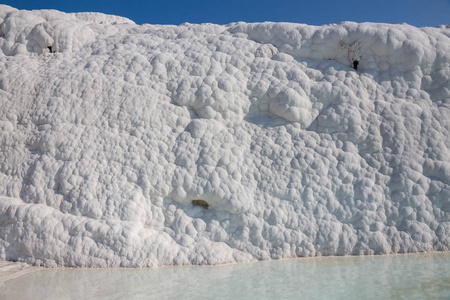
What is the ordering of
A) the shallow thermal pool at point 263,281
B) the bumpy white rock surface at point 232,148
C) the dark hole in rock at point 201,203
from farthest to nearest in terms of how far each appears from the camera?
the dark hole in rock at point 201,203 → the bumpy white rock surface at point 232,148 → the shallow thermal pool at point 263,281

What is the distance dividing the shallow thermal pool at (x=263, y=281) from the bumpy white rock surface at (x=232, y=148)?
19 centimetres

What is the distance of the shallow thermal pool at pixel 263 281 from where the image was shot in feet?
9.44

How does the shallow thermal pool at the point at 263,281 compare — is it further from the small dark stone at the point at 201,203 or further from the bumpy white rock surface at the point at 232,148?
the small dark stone at the point at 201,203

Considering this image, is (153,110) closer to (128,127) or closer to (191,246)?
(128,127)

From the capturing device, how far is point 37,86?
4.63 m

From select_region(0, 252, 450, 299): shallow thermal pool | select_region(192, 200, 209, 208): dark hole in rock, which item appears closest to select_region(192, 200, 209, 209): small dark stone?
select_region(192, 200, 209, 208): dark hole in rock

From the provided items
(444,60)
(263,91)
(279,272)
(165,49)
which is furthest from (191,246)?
(444,60)

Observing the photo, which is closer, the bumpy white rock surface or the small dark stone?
the bumpy white rock surface

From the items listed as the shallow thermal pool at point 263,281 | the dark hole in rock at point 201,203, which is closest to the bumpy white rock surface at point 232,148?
the dark hole in rock at point 201,203

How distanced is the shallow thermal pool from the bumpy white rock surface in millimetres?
192

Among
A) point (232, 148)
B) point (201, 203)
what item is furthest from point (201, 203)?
point (232, 148)

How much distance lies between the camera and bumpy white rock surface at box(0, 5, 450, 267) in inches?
151

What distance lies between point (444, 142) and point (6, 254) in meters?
4.42

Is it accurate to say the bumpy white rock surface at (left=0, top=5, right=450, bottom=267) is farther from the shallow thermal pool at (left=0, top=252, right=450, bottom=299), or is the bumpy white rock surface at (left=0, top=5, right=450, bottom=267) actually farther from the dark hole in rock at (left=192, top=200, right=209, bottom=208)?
the shallow thermal pool at (left=0, top=252, right=450, bottom=299)
